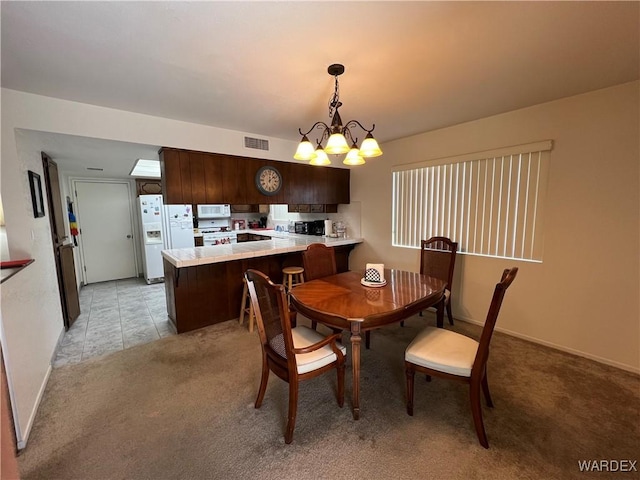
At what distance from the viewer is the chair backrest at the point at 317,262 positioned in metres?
2.68

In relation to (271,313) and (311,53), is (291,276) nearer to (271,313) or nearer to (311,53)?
(271,313)

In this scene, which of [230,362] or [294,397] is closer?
→ [294,397]

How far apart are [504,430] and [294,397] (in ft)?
4.44

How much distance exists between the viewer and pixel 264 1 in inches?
49.8

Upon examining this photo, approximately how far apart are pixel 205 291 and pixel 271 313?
6.09 feet

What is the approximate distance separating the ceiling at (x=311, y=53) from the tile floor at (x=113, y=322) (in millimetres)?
2117

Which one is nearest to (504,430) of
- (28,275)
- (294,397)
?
(294,397)

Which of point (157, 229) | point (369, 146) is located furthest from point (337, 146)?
point (157, 229)

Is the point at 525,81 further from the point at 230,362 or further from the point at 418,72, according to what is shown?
the point at 230,362

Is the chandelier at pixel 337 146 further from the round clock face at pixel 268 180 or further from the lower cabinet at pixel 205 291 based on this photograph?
the lower cabinet at pixel 205 291

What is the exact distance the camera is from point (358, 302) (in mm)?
1871

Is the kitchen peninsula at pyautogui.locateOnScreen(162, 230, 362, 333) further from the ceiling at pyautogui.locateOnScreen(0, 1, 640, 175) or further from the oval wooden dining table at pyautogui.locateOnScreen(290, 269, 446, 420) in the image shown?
the ceiling at pyautogui.locateOnScreen(0, 1, 640, 175)
